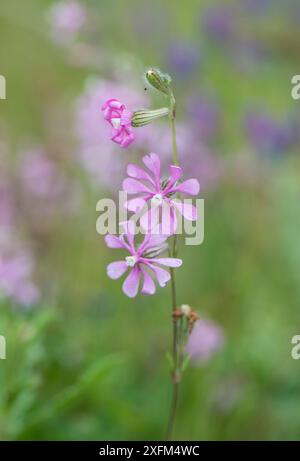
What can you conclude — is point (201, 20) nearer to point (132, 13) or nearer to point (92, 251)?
point (132, 13)

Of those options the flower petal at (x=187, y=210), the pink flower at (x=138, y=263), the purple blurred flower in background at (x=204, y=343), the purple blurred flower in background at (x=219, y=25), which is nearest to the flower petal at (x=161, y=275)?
the pink flower at (x=138, y=263)

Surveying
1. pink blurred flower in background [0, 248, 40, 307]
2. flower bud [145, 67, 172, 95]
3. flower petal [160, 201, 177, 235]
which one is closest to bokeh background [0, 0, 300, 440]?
pink blurred flower in background [0, 248, 40, 307]

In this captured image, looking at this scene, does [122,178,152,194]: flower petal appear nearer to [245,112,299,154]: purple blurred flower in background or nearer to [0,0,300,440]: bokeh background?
[0,0,300,440]: bokeh background

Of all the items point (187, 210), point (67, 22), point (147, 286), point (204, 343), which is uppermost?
point (67, 22)

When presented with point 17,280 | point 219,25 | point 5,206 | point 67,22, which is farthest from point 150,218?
point 219,25

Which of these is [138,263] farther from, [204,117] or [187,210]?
[204,117]
